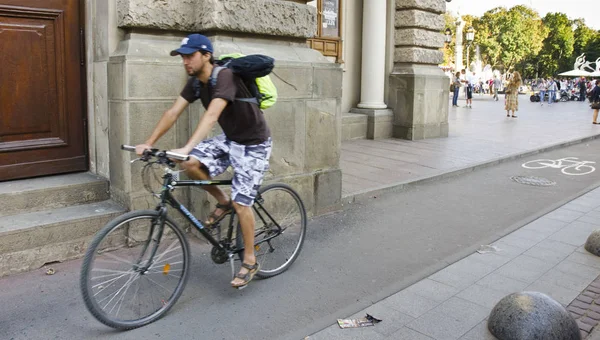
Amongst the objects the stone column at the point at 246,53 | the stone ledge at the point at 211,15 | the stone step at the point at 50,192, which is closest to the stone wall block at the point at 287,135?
the stone column at the point at 246,53

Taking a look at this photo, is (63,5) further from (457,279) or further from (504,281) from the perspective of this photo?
(504,281)

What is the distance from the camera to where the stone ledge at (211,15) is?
516cm

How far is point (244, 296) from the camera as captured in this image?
4102 millimetres

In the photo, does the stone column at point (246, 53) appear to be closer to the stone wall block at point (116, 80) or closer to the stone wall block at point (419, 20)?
the stone wall block at point (116, 80)

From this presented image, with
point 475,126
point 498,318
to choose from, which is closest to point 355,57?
point 475,126

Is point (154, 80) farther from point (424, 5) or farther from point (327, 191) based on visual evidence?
point (424, 5)

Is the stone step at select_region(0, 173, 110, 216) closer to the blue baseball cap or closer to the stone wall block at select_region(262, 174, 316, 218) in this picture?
the stone wall block at select_region(262, 174, 316, 218)

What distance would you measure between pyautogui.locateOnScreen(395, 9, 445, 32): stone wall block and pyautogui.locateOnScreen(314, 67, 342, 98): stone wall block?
6.93m

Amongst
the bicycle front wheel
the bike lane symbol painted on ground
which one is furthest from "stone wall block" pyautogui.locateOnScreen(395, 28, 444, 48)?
the bicycle front wheel

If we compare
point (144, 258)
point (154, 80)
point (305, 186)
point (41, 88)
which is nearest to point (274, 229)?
point (144, 258)

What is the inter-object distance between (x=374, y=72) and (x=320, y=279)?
915 centimetres

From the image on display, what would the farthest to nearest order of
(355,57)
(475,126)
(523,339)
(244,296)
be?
(475,126), (355,57), (244,296), (523,339)

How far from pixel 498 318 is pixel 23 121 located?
452cm

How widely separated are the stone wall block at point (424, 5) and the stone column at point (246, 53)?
22.6 ft
